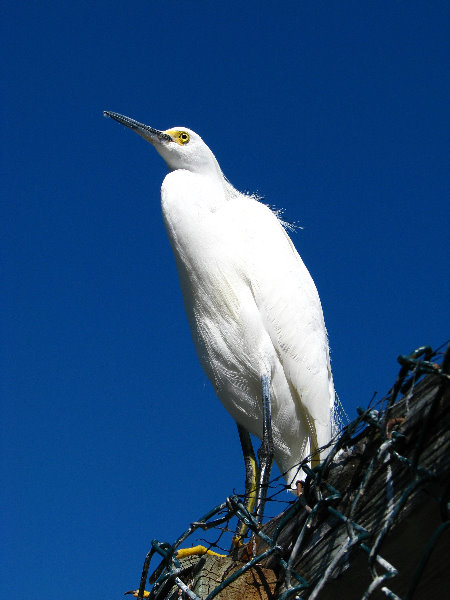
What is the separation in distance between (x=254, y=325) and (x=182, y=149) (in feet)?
6.63

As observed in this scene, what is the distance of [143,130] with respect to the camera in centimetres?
606

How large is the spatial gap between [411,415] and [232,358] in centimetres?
339

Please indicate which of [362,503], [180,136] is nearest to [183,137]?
[180,136]

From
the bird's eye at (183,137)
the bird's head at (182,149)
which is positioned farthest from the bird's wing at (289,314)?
the bird's eye at (183,137)

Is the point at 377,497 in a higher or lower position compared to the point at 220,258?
lower

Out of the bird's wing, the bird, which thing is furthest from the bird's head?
the bird's wing

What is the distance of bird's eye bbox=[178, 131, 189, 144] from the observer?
19.4 feet

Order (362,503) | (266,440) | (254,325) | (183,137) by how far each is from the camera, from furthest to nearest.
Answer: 1. (183,137)
2. (254,325)
3. (266,440)
4. (362,503)

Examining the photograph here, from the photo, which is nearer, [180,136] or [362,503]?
[362,503]

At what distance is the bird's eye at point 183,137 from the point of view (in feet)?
19.4

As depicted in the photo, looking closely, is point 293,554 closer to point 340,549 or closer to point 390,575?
point 340,549

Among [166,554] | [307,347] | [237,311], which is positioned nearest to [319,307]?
[307,347]

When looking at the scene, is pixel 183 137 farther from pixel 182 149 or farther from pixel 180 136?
pixel 182 149

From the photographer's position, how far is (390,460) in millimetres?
1217
